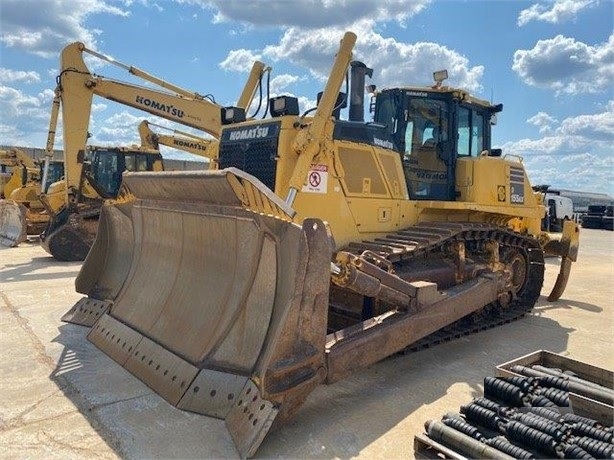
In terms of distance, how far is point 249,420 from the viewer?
2898mm

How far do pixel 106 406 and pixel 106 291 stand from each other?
202 cm

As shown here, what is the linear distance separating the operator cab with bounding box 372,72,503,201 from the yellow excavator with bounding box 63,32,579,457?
2 centimetres

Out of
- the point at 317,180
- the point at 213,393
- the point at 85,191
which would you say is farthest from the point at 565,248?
the point at 85,191

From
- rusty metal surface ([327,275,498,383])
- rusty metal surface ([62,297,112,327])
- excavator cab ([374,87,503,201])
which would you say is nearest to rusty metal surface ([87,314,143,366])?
rusty metal surface ([62,297,112,327])

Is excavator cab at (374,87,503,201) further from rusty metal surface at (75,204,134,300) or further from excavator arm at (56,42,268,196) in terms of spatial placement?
excavator arm at (56,42,268,196)

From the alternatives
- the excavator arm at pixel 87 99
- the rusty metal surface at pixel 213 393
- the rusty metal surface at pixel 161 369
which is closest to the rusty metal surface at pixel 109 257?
the rusty metal surface at pixel 161 369

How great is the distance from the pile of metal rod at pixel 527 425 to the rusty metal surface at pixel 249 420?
3.35ft

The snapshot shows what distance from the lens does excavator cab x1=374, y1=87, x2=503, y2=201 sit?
Result: 5.82 m

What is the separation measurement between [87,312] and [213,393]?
272 centimetres

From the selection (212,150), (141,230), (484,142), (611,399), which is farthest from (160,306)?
(484,142)

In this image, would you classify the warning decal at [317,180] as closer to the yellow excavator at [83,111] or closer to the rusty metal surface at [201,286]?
the rusty metal surface at [201,286]

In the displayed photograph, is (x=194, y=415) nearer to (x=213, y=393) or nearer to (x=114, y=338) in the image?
(x=213, y=393)

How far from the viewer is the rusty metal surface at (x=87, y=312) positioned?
16.9ft

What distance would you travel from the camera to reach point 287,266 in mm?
3170
